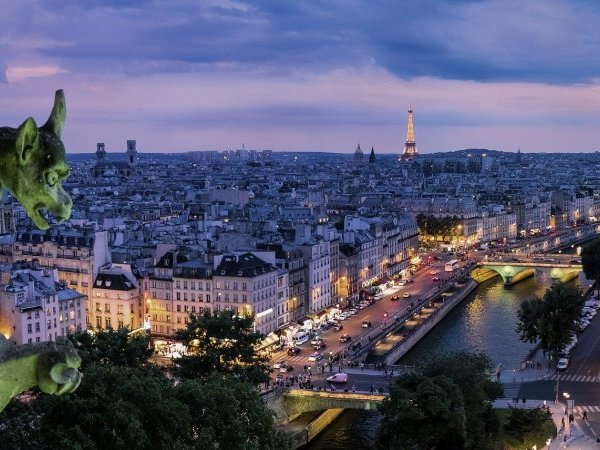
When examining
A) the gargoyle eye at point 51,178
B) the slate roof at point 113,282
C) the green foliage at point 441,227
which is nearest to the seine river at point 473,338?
the slate roof at point 113,282

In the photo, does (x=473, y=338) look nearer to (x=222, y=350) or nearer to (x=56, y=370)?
(x=222, y=350)

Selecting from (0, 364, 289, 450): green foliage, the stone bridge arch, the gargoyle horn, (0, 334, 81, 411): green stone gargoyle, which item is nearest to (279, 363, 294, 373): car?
the stone bridge arch

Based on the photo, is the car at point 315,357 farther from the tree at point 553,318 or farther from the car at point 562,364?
the car at point 562,364

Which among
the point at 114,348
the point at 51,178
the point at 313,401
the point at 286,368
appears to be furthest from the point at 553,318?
the point at 51,178

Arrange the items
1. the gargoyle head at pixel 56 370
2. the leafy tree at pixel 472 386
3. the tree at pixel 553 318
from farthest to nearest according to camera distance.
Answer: the tree at pixel 553 318 < the leafy tree at pixel 472 386 < the gargoyle head at pixel 56 370

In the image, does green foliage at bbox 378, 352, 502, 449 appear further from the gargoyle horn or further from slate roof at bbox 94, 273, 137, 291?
the gargoyle horn

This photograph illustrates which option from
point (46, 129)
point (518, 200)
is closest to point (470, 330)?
point (46, 129)
